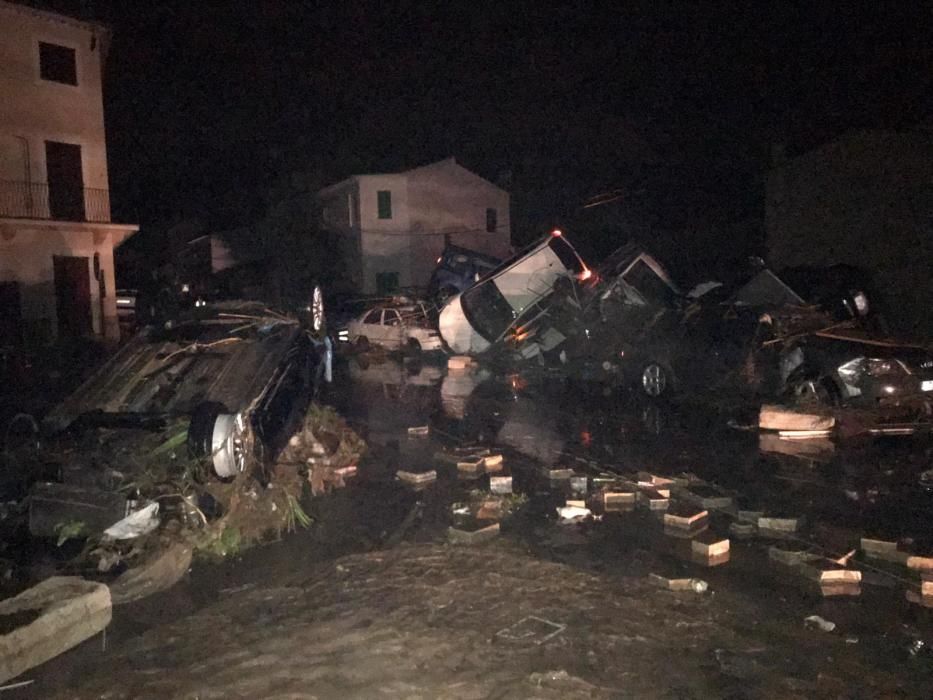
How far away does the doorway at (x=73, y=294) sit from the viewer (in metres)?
23.7

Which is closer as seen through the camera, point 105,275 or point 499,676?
point 499,676

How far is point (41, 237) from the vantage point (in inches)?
900

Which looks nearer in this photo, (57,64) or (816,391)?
(816,391)

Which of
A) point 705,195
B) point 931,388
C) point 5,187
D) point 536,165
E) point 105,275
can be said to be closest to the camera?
point 931,388

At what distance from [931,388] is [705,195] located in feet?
68.8

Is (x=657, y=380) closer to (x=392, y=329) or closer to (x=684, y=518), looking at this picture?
(x=684, y=518)

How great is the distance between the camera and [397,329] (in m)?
23.8

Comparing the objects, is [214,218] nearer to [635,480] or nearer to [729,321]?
[729,321]

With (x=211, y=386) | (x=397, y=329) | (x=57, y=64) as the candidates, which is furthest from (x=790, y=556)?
(x=57, y=64)

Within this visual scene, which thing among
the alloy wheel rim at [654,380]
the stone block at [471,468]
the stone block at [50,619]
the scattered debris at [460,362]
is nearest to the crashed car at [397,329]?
the scattered debris at [460,362]

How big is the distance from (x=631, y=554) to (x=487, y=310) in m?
13.4

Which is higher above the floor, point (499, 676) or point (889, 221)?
point (889, 221)

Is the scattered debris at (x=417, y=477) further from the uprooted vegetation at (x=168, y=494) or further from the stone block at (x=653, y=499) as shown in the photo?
the stone block at (x=653, y=499)

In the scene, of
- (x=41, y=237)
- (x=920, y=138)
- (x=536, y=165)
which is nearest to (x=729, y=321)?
(x=920, y=138)
